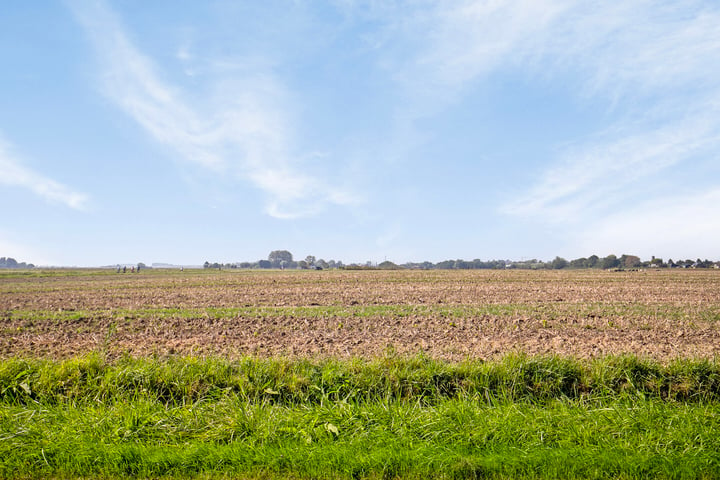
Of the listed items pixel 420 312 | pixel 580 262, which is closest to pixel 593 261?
pixel 580 262

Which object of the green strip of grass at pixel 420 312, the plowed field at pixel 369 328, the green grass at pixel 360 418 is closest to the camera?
the green grass at pixel 360 418

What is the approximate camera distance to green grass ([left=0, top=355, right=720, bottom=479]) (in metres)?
4.43

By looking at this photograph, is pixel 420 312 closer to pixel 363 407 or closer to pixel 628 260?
pixel 363 407

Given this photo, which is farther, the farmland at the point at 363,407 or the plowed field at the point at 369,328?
the plowed field at the point at 369,328

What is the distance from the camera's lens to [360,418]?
A: 5520 mm

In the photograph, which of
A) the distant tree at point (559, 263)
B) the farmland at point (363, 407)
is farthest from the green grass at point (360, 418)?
the distant tree at point (559, 263)

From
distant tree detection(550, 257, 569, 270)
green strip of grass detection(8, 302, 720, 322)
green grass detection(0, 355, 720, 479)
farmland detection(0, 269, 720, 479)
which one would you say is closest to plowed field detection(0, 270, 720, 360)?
green strip of grass detection(8, 302, 720, 322)

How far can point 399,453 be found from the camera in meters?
4.55

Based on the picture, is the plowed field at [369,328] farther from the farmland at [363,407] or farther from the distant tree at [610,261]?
the distant tree at [610,261]

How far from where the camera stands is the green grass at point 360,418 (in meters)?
4.43

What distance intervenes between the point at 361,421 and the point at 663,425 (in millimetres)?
3879

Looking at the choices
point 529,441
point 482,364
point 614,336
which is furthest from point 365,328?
point 529,441

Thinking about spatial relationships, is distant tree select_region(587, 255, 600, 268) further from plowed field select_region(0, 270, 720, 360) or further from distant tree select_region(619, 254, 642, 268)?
plowed field select_region(0, 270, 720, 360)

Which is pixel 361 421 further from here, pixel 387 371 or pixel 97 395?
pixel 97 395
